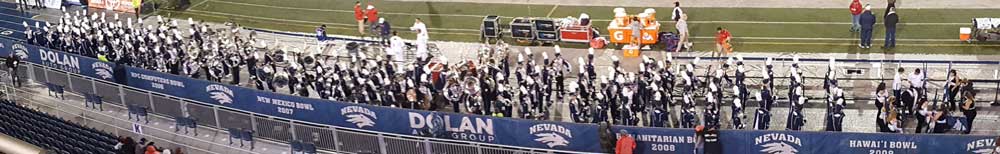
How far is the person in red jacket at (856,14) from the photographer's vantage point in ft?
76.2

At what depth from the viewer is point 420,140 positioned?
1752 cm

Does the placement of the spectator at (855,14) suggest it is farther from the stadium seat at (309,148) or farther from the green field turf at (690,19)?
the stadium seat at (309,148)

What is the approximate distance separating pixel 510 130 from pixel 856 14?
990 cm

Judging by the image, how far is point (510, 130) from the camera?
17391mm

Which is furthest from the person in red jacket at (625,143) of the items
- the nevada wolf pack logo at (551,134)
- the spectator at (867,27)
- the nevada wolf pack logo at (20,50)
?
the nevada wolf pack logo at (20,50)

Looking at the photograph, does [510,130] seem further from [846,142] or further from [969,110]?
[969,110]

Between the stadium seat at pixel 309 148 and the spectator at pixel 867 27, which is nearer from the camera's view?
the stadium seat at pixel 309 148

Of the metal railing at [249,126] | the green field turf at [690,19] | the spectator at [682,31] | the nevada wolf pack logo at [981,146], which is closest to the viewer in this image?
the nevada wolf pack logo at [981,146]

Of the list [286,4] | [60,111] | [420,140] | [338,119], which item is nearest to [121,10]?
[286,4]

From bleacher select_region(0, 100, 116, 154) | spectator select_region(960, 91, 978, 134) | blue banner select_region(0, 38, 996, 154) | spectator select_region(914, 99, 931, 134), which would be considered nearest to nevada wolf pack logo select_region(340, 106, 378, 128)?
blue banner select_region(0, 38, 996, 154)

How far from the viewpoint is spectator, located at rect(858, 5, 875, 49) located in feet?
72.2

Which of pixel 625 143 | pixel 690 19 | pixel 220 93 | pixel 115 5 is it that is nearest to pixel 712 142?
pixel 625 143

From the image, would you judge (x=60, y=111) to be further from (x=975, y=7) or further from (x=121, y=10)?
(x=975, y=7)

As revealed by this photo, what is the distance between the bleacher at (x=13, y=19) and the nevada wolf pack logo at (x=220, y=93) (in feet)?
36.5
